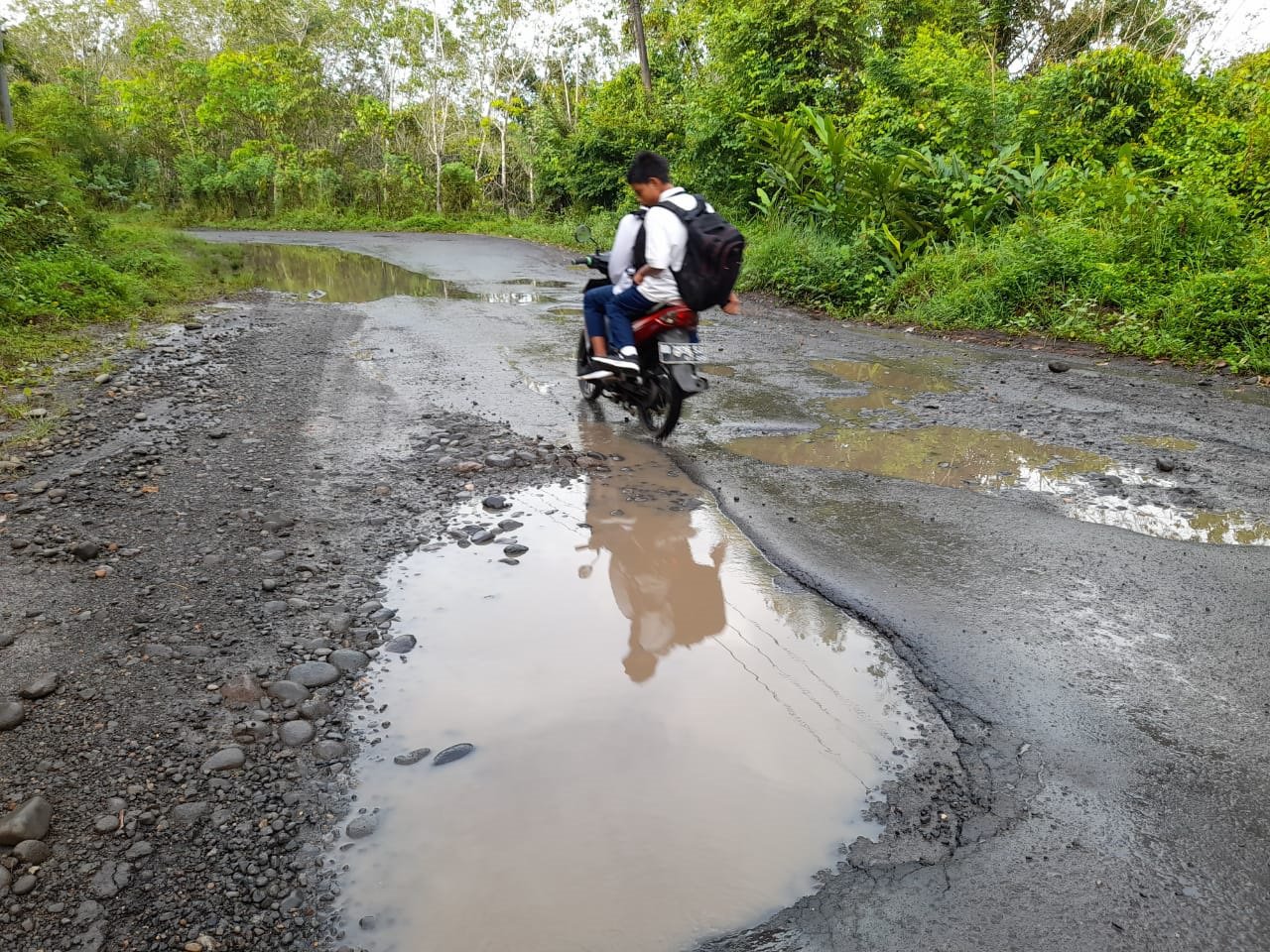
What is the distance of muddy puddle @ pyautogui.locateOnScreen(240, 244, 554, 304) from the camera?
40.4 ft

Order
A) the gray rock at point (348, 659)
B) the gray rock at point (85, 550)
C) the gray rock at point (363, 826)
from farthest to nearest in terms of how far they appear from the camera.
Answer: the gray rock at point (85, 550) → the gray rock at point (348, 659) → the gray rock at point (363, 826)

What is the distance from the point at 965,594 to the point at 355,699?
247 cm

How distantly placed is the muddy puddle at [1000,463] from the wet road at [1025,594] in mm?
23

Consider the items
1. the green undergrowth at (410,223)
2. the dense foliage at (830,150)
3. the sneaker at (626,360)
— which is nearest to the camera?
the sneaker at (626,360)

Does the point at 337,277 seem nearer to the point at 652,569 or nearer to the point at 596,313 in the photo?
the point at 596,313

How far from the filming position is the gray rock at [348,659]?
3028 millimetres

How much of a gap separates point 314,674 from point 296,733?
0.33 m

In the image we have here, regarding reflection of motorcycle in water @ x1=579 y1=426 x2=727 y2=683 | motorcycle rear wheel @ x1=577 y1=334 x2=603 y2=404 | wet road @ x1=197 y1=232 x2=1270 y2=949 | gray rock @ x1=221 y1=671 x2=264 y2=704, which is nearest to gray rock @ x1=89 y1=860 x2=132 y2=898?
gray rock @ x1=221 y1=671 x2=264 y2=704

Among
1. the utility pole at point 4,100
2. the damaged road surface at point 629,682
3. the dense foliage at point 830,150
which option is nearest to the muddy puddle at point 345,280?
the dense foliage at point 830,150

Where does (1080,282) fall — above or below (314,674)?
above

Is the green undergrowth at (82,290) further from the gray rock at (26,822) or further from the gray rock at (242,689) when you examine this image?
the gray rock at (26,822)

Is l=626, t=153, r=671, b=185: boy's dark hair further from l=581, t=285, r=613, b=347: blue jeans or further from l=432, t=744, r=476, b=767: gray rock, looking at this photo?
l=432, t=744, r=476, b=767: gray rock

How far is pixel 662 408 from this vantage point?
229 inches

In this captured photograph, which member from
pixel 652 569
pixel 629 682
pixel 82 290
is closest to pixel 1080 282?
pixel 652 569
